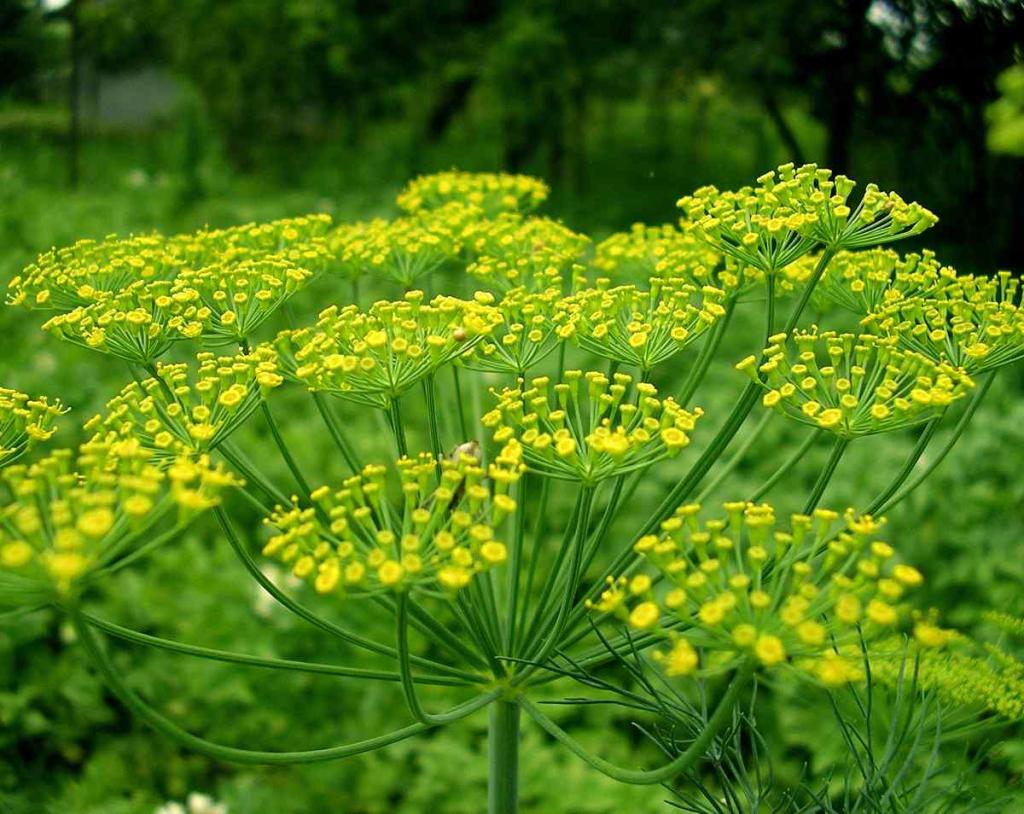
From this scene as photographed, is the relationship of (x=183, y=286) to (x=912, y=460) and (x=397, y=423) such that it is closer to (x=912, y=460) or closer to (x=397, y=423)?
(x=397, y=423)

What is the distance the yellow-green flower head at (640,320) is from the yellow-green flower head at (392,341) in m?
0.13

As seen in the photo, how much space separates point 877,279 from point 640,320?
1.45 ft

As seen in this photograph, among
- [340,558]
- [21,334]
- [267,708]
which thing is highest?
[340,558]

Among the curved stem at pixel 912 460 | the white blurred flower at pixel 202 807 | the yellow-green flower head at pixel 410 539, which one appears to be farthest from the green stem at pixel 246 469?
the white blurred flower at pixel 202 807

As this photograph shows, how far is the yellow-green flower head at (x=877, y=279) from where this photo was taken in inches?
59.6

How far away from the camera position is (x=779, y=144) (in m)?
7.13

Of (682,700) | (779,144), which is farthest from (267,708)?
(779,144)

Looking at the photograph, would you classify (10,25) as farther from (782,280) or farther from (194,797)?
(782,280)

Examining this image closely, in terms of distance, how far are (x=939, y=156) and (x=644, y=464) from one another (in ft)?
9.69

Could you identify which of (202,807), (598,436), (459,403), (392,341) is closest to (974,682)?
(598,436)

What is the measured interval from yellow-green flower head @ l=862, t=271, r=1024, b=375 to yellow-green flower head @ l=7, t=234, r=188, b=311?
3.86 ft

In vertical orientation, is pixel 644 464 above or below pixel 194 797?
above

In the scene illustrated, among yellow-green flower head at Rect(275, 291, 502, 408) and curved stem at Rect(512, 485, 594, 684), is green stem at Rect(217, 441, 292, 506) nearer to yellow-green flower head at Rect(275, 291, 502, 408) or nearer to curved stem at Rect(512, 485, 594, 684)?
yellow-green flower head at Rect(275, 291, 502, 408)

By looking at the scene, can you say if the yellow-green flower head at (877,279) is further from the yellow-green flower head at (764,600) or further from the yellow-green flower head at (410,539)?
the yellow-green flower head at (410,539)
